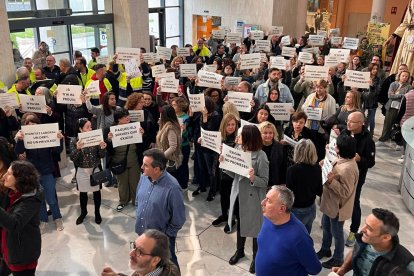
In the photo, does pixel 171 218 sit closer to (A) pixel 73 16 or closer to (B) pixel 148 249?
(B) pixel 148 249

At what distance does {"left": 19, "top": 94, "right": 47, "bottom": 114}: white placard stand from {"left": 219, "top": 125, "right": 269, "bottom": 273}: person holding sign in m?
3.44

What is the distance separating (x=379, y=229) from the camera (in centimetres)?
295

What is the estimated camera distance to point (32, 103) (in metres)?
6.71

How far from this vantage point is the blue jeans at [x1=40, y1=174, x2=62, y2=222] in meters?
5.78

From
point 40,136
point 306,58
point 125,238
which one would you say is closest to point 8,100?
point 40,136

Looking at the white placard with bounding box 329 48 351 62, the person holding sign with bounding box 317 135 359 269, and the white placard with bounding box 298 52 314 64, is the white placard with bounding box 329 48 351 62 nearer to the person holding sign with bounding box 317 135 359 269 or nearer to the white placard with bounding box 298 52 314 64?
the white placard with bounding box 298 52 314 64

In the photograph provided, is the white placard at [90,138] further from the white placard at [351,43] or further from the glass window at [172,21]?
the glass window at [172,21]

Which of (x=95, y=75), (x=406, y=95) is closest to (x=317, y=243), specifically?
(x=406, y=95)

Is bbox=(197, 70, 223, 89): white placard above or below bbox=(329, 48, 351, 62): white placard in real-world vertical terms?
below

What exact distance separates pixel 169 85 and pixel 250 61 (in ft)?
8.04

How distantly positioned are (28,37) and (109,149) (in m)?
8.93

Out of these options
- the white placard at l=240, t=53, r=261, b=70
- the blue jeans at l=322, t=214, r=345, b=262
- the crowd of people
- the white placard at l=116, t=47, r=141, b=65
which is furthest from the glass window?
the blue jeans at l=322, t=214, r=345, b=262

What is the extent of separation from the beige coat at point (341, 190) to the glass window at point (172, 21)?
16.3 meters

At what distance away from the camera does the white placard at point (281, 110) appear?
6.80m
